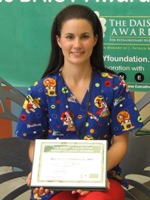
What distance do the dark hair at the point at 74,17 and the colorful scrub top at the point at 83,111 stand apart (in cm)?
7

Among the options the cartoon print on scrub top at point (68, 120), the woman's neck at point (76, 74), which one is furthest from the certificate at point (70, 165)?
the woman's neck at point (76, 74)

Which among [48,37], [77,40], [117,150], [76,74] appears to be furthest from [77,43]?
[48,37]

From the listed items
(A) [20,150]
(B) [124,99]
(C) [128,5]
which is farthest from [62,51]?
(C) [128,5]

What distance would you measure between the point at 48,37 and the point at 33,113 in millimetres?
681

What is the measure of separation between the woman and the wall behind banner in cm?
50

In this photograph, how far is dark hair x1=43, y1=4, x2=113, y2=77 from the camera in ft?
4.19

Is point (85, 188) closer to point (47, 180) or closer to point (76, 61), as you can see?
point (47, 180)

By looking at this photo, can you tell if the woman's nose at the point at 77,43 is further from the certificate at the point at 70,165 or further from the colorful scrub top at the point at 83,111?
the certificate at the point at 70,165

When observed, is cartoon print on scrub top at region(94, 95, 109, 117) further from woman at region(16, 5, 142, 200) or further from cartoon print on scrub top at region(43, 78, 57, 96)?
cartoon print on scrub top at region(43, 78, 57, 96)

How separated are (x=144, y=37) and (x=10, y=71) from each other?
0.77 metres

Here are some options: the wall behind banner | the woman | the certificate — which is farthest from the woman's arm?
the wall behind banner

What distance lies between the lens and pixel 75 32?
125 centimetres

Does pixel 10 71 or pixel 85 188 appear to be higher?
pixel 10 71

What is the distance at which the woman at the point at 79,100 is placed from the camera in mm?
1265
